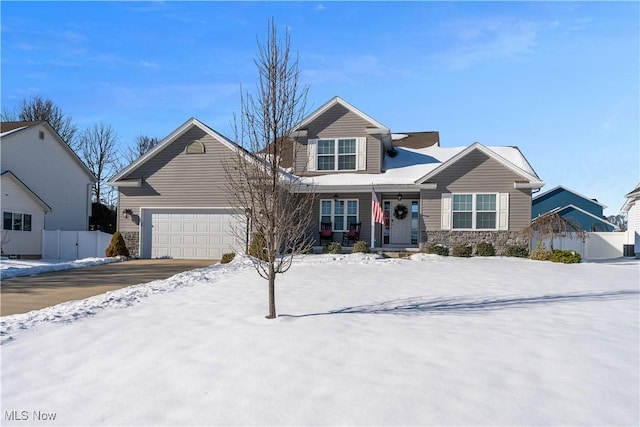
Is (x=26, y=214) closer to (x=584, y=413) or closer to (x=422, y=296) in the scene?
(x=422, y=296)

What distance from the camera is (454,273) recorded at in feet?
37.8

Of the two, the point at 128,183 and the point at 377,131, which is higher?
the point at 377,131

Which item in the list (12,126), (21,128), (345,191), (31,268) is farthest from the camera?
(12,126)

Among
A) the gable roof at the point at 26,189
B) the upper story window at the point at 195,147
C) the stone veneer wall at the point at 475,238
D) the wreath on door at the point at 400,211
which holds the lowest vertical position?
the stone veneer wall at the point at 475,238

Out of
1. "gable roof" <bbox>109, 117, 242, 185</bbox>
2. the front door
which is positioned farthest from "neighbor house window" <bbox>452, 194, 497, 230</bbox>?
"gable roof" <bbox>109, 117, 242, 185</bbox>

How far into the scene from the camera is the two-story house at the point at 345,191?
53.3 feet

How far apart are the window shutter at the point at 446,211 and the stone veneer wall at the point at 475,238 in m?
0.28

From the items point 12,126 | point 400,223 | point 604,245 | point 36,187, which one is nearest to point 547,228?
point 400,223

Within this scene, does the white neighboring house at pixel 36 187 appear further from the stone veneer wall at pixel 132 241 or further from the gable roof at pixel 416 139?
the gable roof at pixel 416 139

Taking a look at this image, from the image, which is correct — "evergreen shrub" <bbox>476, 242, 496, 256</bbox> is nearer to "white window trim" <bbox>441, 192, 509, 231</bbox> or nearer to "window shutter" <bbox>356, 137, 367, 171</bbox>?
"white window trim" <bbox>441, 192, 509, 231</bbox>

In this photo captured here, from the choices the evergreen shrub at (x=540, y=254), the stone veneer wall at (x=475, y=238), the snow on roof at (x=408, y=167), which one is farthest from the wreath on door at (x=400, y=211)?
the evergreen shrub at (x=540, y=254)

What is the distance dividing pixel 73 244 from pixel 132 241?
4.68 m

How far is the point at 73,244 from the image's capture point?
19.8 meters

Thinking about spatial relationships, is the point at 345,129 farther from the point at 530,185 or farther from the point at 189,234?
the point at 189,234
